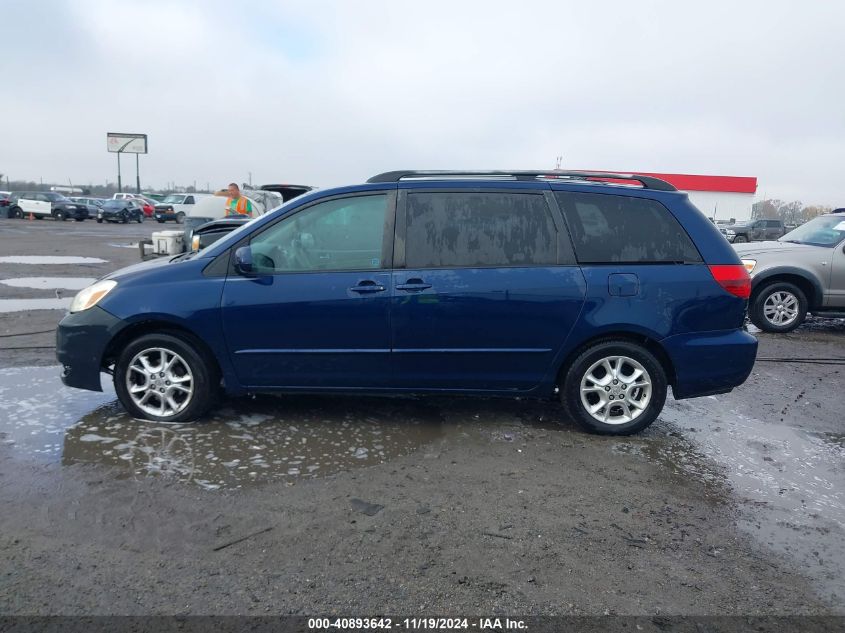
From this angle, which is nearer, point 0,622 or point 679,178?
point 0,622

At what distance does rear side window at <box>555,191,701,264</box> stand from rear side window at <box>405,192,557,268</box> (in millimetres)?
194

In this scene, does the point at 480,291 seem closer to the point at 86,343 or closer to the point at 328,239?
the point at 328,239

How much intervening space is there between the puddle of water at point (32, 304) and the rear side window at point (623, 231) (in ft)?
23.4

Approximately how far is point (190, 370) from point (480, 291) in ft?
6.75

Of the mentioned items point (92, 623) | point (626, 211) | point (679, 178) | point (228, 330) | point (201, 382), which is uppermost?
point (679, 178)

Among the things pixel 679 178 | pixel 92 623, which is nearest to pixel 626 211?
pixel 92 623

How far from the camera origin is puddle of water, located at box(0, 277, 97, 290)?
34.0 feet

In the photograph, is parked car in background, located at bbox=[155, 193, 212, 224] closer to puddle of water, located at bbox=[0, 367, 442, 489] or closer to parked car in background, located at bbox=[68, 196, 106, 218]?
parked car in background, located at bbox=[68, 196, 106, 218]

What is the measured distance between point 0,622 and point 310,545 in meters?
1.21

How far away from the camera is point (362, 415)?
187 inches

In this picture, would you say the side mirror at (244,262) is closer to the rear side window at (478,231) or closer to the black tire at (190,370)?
the black tire at (190,370)

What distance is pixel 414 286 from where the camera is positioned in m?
4.29

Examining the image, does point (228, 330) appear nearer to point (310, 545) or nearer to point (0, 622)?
point (310, 545)

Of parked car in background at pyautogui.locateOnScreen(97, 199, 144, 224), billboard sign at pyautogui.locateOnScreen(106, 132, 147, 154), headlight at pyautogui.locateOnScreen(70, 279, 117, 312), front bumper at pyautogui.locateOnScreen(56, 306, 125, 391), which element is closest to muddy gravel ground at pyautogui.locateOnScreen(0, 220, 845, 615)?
front bumper at pyautogui.locateOnScreen(56, 306, 125, 391)
